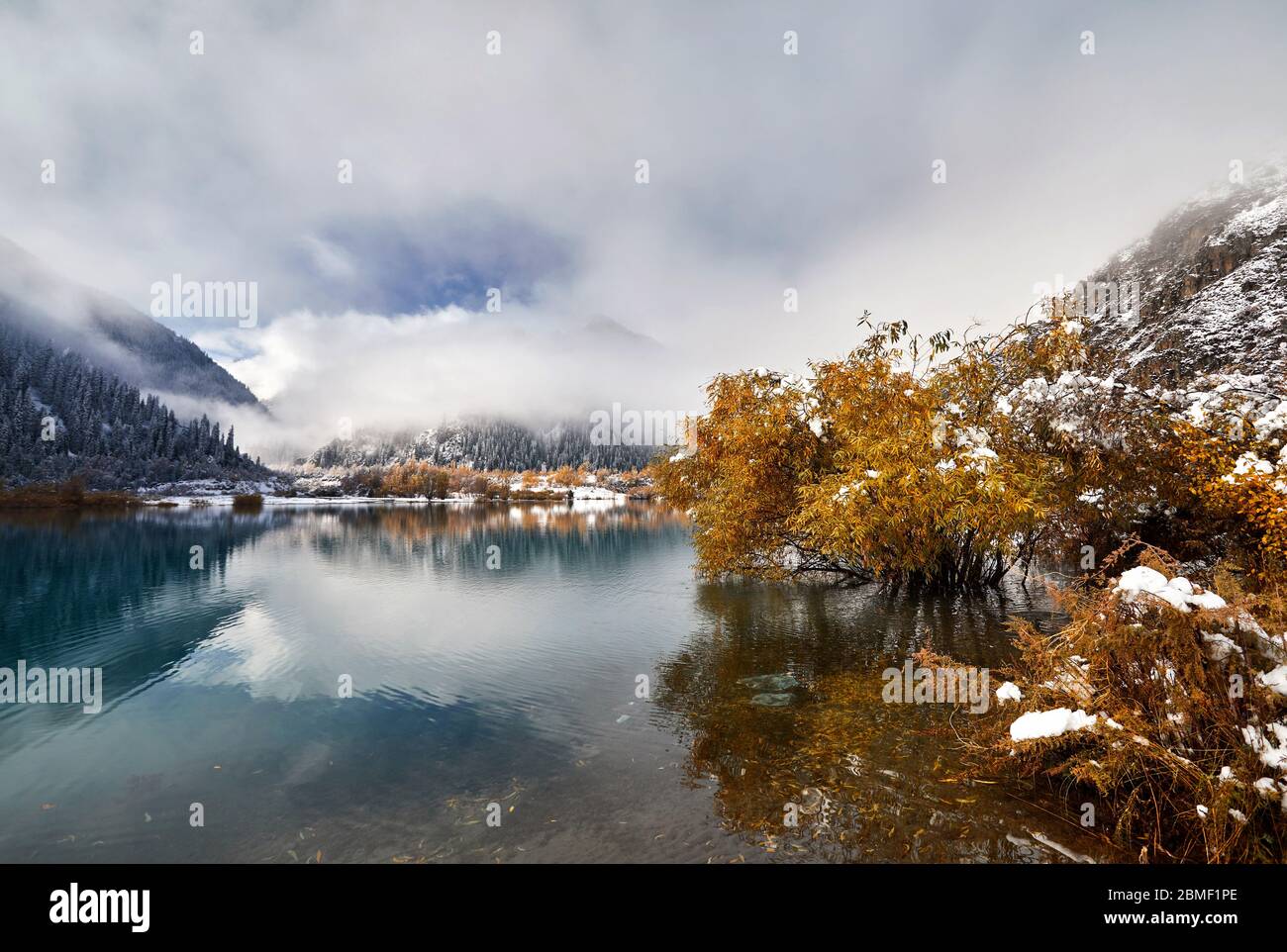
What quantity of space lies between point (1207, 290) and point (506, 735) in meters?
103

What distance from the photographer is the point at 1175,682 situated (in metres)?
7.21

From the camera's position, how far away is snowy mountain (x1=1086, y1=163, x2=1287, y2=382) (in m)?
25.4

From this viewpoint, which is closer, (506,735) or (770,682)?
(506,735)

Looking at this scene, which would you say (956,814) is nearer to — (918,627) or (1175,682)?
(1175,682)

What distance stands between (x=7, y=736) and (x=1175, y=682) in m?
22.3

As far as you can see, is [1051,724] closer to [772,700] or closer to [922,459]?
[772,700]

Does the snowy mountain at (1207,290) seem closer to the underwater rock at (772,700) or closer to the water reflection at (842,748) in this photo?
the water reflection at (842,748)

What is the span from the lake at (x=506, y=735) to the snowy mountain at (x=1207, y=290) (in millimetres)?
12179

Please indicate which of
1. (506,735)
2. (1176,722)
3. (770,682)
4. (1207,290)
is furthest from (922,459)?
(1207,290)

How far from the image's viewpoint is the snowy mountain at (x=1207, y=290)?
25406mm

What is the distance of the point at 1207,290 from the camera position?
7294cm
